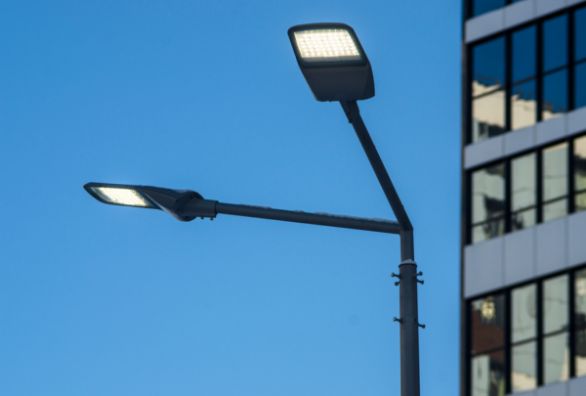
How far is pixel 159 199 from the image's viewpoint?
11.7 m

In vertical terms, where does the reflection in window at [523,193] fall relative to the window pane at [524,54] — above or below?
below

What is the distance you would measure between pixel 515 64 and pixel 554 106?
134 centimetres

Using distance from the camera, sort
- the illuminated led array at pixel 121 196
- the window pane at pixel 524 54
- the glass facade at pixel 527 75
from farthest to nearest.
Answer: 1. the window pane at pixel 524 54
2. the glass facade at pixel 527 75
3. the illuminated led array at pixel 121 196

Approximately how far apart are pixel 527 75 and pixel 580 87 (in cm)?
126

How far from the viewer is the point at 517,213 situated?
99.3ft

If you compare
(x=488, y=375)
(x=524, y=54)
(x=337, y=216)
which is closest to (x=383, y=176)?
(x=337, y=216)

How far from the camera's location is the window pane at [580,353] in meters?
28.2

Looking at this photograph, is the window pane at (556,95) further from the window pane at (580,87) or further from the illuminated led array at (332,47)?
the illuminated led array at (332,47)

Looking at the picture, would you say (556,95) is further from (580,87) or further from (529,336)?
(529,336)

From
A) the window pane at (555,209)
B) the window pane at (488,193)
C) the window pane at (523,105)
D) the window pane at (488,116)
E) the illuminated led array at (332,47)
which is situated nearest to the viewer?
the illuminated led array at (332,47)

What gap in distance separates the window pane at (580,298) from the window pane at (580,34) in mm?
4683

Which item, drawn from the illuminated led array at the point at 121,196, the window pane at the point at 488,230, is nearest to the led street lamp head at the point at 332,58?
the illuminated led array at the point at 121,196

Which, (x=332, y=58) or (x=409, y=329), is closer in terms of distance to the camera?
(x=332, y=58)

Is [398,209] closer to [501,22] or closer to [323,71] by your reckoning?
[323,71]
